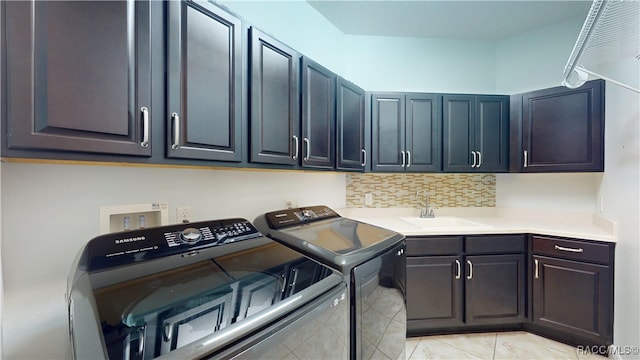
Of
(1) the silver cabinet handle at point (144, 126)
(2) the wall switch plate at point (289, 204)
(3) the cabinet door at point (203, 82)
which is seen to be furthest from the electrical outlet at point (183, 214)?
(2) the wall switch plate at point (289, 204)

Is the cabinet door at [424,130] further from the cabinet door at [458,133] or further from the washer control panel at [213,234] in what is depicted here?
the washer control panel at [213,234]

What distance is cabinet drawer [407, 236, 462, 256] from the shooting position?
81.9 inches

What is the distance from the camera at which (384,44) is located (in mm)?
2740

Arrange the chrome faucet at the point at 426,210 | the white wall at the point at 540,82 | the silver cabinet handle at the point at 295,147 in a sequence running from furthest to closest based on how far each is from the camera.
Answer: the chrome faucet at the point at 426,210 < the white wall at the point at 540,82 < the silver cabinet handle at the point at 295,147

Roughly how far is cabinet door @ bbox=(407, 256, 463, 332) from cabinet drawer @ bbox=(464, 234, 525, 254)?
0.54 ft

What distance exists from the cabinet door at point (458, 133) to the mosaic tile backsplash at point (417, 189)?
317 mm

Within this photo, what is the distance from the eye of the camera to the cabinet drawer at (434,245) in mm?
2080

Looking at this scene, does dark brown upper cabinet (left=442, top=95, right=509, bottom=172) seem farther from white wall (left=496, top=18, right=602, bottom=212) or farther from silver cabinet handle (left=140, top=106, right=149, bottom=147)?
silver cabinet handle (left=140, top=106, right=149, bottom=147)

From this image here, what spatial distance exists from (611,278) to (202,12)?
120 inches

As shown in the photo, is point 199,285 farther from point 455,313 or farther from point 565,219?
point 565,219

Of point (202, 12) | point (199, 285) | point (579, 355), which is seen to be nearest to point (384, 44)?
point (202, 12)

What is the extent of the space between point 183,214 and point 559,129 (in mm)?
2980

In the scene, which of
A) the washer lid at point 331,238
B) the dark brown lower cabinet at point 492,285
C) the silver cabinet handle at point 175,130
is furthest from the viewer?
the dark brown lower cabinet at point 492,285

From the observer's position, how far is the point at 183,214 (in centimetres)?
136
